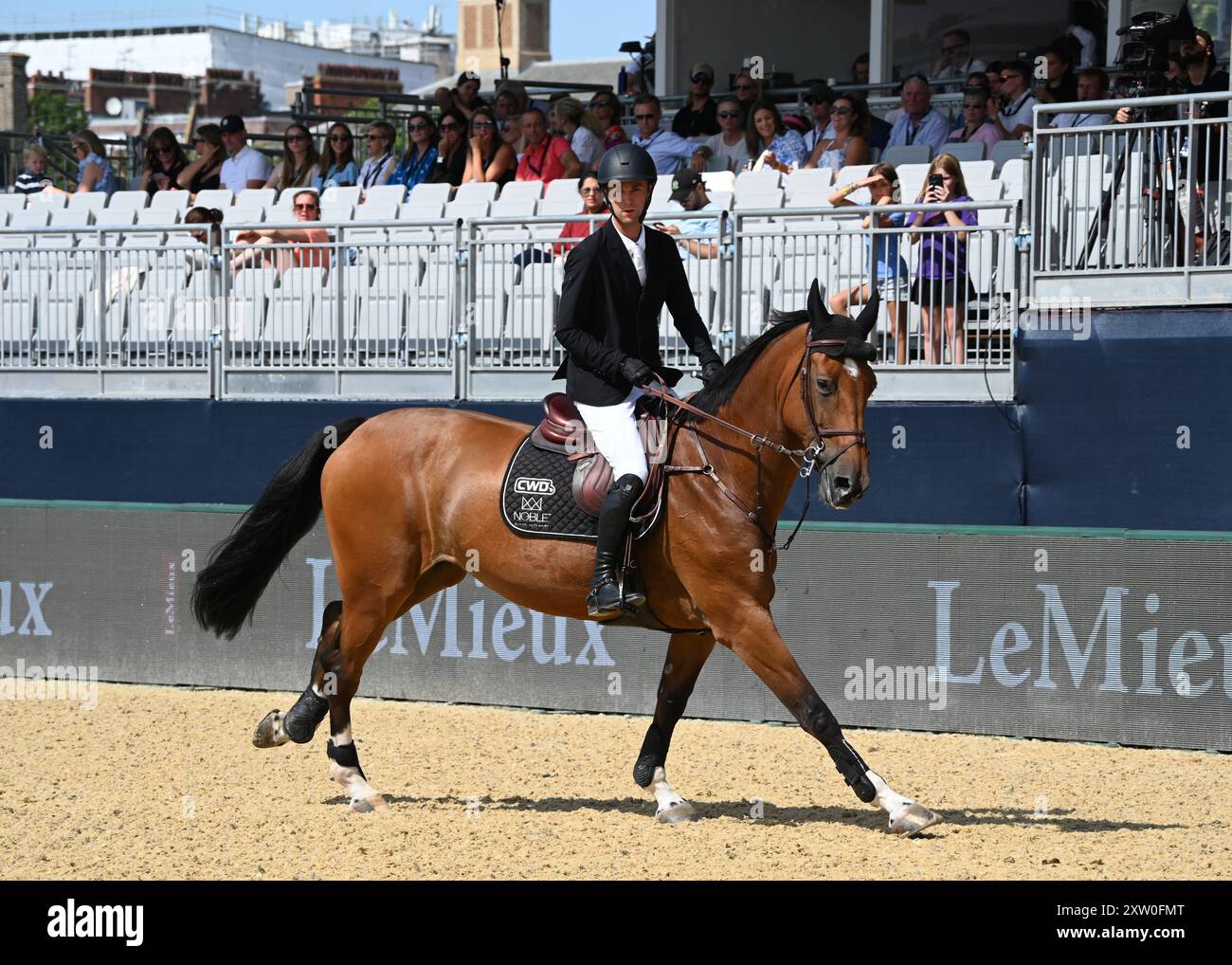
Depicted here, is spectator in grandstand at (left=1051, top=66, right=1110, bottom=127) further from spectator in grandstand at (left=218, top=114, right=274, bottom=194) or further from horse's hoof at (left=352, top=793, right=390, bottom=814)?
spectator in grandstand at (left=218, top=114, right=274, bottom=194)

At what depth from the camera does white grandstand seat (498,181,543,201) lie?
1455 centimetres

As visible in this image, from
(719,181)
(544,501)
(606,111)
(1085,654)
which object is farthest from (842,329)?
(606,111)

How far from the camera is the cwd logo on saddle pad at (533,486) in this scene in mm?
7980

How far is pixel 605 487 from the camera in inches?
309

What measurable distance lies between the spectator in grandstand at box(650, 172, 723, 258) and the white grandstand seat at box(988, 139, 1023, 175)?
2381mm

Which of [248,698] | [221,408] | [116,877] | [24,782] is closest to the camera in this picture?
[116,877]

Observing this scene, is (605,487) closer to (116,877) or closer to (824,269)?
(116,877)

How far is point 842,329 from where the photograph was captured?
285 inches

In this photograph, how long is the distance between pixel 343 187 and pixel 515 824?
934cm

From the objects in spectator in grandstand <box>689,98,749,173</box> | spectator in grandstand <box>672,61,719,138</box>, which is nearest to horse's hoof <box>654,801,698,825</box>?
spectator in grandstand <box>689,98,749,173</box>

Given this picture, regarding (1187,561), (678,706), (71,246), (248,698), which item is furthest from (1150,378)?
(71,246)

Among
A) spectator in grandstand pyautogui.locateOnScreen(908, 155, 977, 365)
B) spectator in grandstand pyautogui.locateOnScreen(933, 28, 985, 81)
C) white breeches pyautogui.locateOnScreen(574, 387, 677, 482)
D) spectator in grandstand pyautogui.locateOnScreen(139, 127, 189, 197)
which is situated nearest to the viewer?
white breeches pyautogui.locateOnScreen(574, 387, 677, 482)

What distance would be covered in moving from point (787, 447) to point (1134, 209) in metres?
4.77

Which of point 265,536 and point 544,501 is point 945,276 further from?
point 265,536
